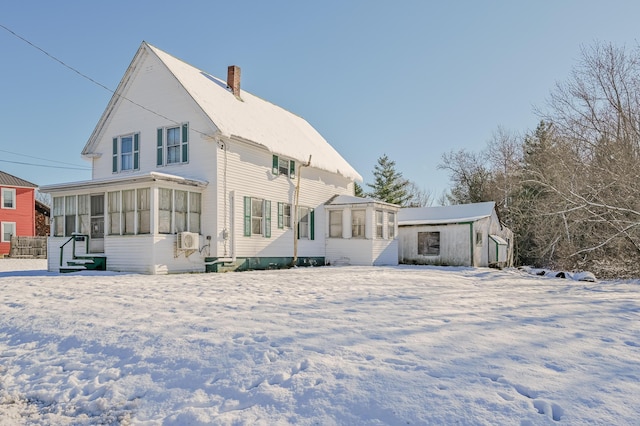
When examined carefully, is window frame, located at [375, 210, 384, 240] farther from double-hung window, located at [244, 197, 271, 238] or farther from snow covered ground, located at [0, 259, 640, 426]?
snow covered ground, located at [0, 259, 640, 426]

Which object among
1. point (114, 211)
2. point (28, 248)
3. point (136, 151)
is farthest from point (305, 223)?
point (28, 248)

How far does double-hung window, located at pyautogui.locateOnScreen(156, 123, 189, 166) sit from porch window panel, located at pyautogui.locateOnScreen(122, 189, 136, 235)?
236 centimetres

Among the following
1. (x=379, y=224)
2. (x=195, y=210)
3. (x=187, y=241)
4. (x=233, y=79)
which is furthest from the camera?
(x=379, y=224)

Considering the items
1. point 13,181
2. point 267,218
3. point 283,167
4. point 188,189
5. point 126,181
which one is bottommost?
point 267,218

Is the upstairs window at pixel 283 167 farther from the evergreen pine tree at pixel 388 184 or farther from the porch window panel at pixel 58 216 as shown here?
the evergreen pine tree at pixel 388 184

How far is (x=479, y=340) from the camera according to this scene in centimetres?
535

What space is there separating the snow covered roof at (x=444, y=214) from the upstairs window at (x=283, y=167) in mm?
7598

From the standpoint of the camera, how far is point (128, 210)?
47.2 feet

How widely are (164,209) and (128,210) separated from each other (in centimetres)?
117

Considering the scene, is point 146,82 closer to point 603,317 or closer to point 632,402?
point 603,317

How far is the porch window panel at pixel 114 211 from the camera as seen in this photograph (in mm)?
14586

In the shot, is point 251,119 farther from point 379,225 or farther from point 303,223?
point 379,225

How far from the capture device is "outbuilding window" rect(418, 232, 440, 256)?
24047 millimetres

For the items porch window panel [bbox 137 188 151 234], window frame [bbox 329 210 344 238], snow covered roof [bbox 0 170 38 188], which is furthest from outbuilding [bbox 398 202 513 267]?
snow covered roof [bbox 0 170 38 188]
